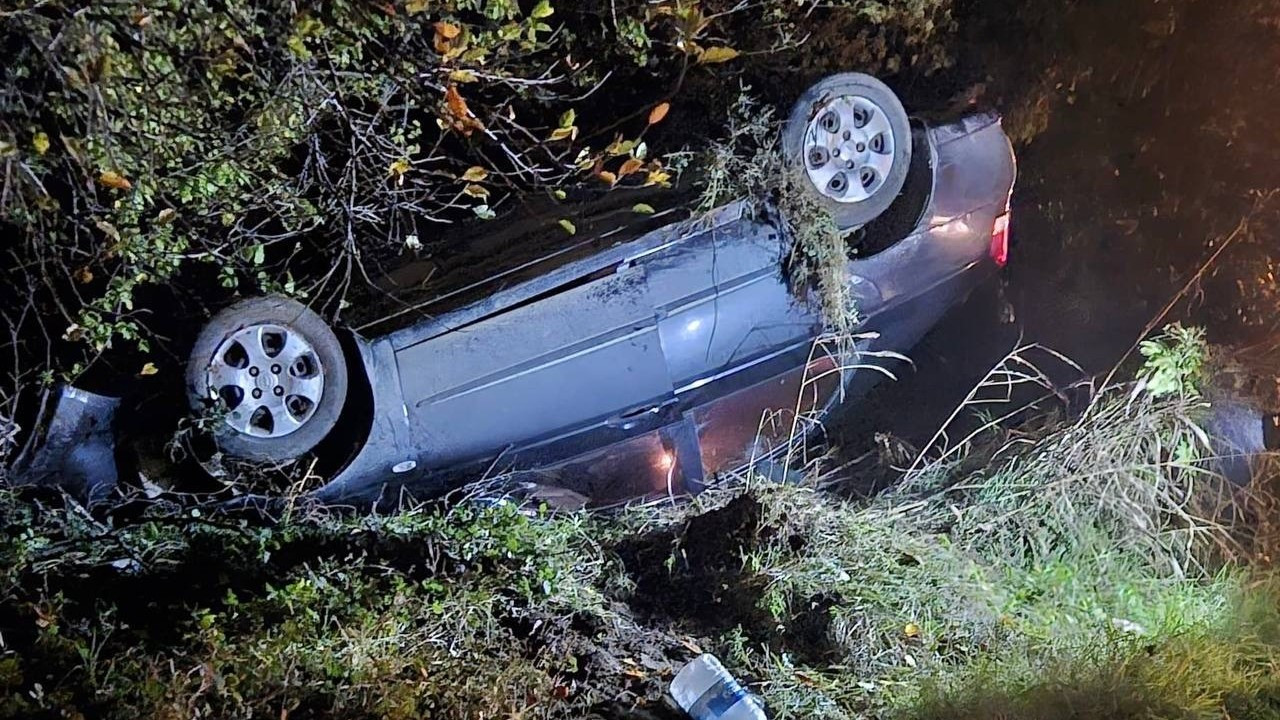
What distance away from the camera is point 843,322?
4676mm

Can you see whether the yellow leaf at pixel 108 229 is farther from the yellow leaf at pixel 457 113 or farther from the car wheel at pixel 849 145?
the car wheel at pixel 849 145

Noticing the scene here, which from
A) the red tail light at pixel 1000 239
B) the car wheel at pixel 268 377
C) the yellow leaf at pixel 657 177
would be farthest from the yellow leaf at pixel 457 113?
the red tail light at pixel 1000 239

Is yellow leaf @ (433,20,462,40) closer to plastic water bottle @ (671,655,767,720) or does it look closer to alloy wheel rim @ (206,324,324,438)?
alloy wheel rim @ (206,324,324,438)

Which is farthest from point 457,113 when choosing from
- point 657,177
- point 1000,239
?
point 1000,239

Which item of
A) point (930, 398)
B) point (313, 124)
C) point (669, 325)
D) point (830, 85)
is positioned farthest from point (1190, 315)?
point (313, 124)

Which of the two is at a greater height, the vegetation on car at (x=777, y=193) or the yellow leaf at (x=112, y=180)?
the yellow leaf at (x=112, y=180)

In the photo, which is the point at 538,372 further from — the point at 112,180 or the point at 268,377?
the point at 112,180

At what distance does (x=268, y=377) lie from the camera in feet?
12.9

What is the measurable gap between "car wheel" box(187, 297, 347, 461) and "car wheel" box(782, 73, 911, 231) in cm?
223

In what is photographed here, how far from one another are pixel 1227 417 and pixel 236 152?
453cm

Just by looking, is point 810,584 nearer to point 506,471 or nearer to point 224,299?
point 506,471

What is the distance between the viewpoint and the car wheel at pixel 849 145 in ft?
14.6

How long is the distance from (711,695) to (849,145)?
2.51m

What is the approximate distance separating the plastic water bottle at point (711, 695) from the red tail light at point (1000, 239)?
8.65 ft
